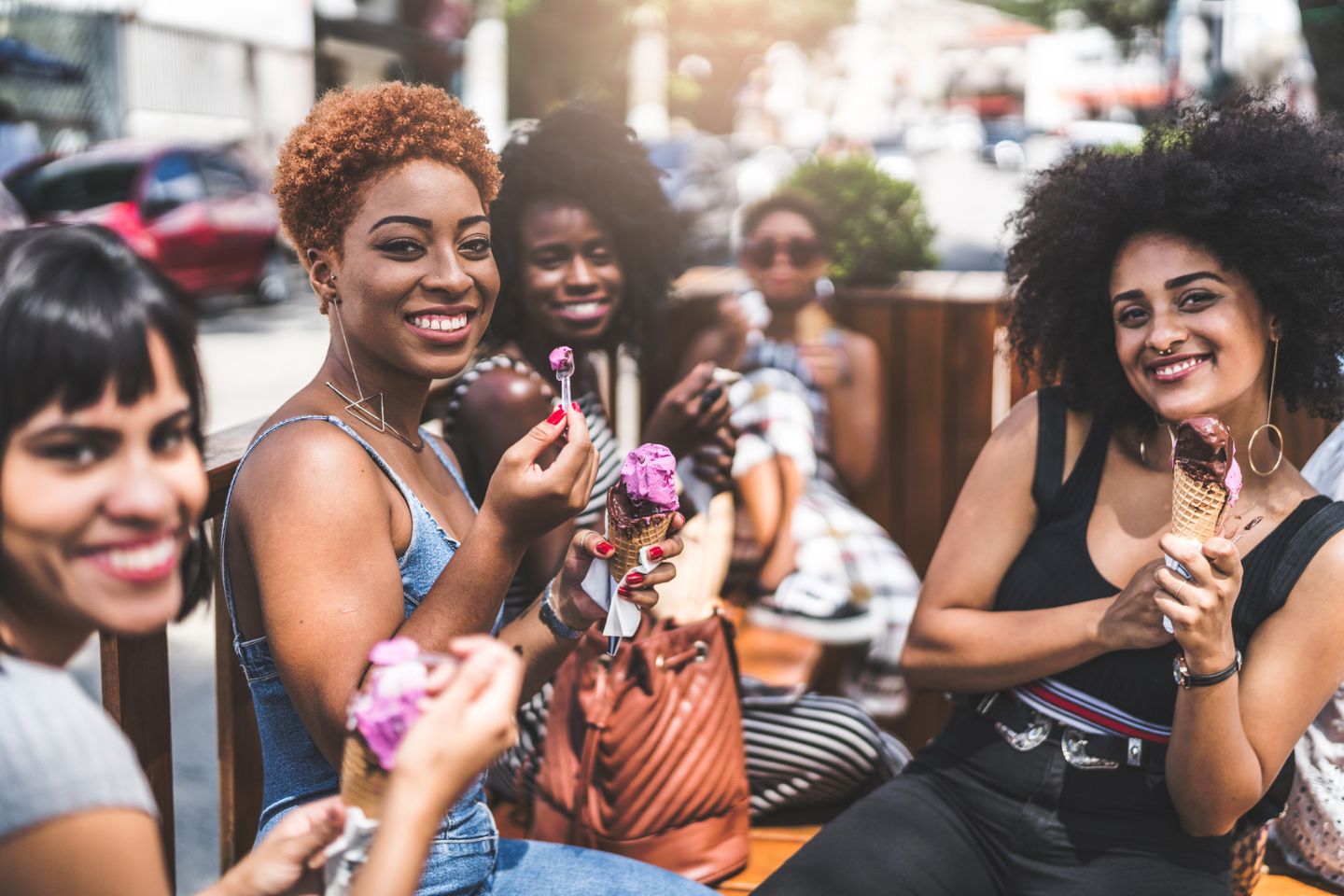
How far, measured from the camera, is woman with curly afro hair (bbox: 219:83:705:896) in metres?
1.79

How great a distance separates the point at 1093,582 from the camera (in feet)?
8.16

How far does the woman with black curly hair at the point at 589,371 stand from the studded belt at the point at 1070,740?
0.61m

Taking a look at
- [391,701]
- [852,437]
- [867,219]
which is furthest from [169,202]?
[391,701]

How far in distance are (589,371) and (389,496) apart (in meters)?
1.52

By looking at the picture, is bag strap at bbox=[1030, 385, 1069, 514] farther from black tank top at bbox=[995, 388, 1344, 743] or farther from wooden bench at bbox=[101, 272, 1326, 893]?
wooden bench at bbox=[101, 272, 1326, 893]

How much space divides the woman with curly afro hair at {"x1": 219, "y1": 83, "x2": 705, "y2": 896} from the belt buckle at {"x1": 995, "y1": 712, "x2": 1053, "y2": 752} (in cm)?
72

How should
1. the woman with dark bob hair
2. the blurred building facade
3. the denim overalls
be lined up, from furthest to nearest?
the blurred building facade < the woman with dark bob hair < the denim overalls

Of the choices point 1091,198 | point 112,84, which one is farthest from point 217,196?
point 1091,198

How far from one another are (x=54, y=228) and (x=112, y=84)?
2495cm

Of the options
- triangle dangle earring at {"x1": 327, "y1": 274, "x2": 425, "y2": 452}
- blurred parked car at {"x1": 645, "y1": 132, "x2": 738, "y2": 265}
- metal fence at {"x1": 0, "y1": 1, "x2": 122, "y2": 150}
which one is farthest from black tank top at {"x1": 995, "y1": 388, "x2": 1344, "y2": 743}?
metal fence at {"x1": 0, "y1": 1, "x2": 122, "y2": 150}

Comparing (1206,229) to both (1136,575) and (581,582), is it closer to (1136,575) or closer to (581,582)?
(1136,575)

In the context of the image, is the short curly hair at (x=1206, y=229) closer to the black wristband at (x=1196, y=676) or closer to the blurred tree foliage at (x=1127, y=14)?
the black wristband at (x=1196, y=676)

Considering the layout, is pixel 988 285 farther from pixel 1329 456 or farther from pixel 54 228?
pixel 54 228

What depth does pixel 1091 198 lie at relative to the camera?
2697mm
